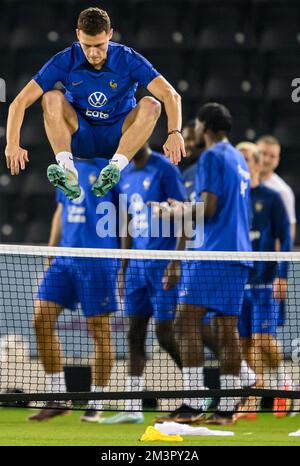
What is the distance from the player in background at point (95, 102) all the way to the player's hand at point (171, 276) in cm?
167

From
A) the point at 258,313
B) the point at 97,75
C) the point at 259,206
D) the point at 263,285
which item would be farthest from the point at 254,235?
the point at 97,75

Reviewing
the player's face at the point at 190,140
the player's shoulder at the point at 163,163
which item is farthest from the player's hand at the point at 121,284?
the player's face at the point at 190,140

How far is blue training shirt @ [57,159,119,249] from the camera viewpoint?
8.35m

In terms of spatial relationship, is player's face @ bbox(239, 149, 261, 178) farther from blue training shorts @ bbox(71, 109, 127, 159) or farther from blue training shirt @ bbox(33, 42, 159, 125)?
blue training shirt @ bbox(33, 42, 159, 125)

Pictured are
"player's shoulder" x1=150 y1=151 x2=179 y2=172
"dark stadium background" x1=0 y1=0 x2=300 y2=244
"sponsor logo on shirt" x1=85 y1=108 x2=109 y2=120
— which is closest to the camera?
"sponsor logo on shirt" x1=85 y1=108 x2=109 y2=120

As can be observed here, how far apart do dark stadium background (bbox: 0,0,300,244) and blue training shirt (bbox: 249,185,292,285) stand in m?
2.78

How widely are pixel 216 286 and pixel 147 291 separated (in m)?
0.65

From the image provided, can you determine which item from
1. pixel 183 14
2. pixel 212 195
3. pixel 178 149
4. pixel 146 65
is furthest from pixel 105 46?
pixel 183 14

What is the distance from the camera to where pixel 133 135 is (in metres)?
6.78

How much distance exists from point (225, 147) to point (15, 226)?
14.5 ft

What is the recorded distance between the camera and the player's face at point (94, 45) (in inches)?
259

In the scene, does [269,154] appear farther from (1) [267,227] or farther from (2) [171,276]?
(2) [171,276]

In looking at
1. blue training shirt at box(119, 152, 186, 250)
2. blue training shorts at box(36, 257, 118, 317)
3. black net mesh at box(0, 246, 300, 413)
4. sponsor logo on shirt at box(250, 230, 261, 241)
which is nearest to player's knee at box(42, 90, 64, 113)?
black net mesh at box(0, 246, 300, 413)

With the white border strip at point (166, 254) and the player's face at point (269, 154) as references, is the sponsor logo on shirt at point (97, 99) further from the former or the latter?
the player's face at point (269, 154)
